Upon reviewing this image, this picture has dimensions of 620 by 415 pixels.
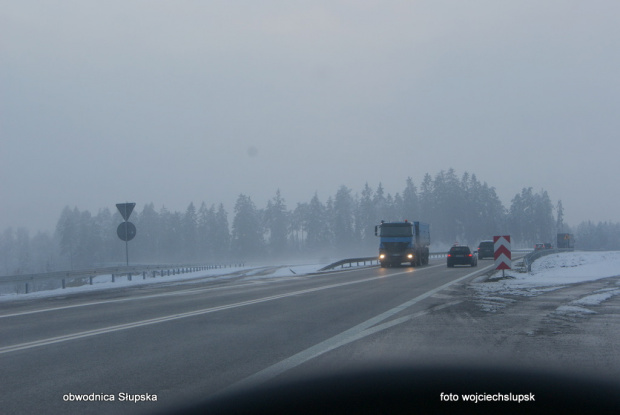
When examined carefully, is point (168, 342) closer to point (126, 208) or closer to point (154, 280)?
point (126, 208)

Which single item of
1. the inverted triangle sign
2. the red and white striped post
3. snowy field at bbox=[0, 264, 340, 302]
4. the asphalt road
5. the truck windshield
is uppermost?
the inverted triangle sign

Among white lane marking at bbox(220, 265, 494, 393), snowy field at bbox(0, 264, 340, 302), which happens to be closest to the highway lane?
white lane marking at bbox(220, 265, 494, 393)

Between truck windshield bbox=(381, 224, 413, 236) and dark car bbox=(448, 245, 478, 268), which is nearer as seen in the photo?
dark car bbox=(448, 245, 478, 268)

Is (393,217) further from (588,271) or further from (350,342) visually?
(350,342)

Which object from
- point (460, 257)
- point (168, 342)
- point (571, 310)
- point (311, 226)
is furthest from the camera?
point (311, 226)

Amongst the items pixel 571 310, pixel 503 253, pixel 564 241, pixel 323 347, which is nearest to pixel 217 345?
pixel 323 347

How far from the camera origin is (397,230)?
1727 inches

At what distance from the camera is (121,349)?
9.49 m

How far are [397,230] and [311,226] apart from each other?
8738cm

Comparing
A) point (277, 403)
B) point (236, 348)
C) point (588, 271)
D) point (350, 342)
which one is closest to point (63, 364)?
point (236, 348)

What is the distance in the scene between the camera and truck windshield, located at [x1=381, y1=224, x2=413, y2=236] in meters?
43.7

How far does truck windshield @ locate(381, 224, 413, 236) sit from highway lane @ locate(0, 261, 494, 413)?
25.6m

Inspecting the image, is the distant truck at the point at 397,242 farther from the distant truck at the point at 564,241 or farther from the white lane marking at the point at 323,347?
the distant truck at the point at 564,241

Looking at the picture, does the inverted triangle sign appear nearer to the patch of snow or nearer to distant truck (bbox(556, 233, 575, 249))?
the patch of snow
